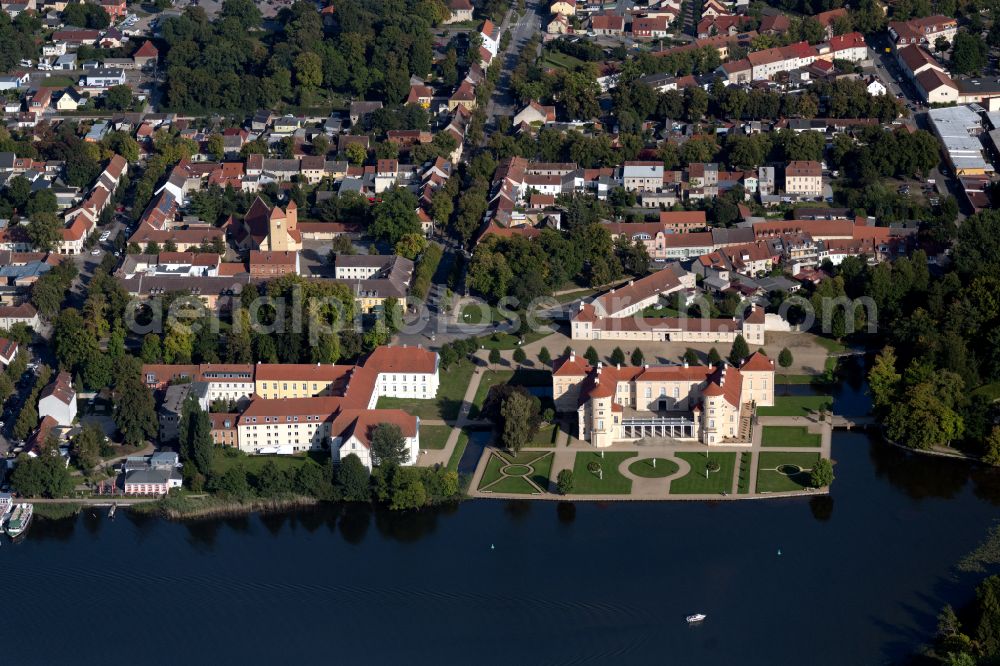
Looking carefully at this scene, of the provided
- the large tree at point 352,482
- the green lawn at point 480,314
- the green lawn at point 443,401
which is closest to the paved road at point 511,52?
the green lawn at point 480,314

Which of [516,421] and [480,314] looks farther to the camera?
[480,314]

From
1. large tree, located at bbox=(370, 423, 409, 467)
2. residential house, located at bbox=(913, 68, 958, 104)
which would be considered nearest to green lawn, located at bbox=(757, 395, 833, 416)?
large tree, located at bbox=(370, 423, 409, 467)

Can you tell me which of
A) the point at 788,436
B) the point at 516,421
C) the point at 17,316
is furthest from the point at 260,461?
the point at 788,436

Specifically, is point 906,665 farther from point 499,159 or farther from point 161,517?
point 499,159

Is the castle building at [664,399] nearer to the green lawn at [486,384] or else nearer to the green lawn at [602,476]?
the green lawn at [602,476]

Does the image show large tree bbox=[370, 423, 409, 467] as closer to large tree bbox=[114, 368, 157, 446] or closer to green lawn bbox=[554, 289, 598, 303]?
large tree bbox=[114, 368, 157, 446]

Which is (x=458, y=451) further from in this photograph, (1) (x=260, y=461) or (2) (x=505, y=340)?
(2) (x=505, y=340)
